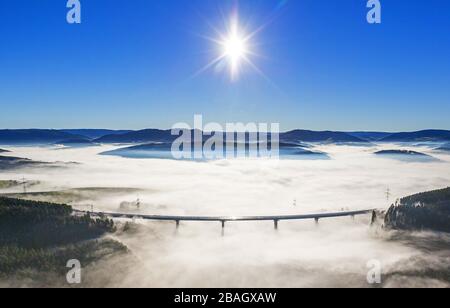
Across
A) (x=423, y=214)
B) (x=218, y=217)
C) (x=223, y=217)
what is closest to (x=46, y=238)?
(x=218, y=217)

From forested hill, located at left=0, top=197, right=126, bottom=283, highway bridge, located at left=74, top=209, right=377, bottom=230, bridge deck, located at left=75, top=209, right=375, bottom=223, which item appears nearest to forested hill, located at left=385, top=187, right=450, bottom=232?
highway bridge, located at left=74, top=209, right=377, bottom=230

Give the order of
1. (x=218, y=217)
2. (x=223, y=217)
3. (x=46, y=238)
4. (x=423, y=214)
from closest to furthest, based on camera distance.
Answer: (x=46, y=238) → (x=218, y=217) → (x=223, y=217) → (x=423, y=214)

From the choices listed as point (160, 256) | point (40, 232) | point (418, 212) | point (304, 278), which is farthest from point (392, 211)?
point (40, 232)

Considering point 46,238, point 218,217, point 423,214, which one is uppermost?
point 218,217

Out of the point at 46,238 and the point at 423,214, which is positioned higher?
the point at 46,238

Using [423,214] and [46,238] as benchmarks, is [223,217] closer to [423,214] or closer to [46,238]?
[46,238]

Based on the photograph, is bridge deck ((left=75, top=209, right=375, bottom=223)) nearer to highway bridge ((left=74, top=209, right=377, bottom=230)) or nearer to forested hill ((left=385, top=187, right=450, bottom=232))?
highway bridge ((left=74, top=209, right=377, bottom=230))

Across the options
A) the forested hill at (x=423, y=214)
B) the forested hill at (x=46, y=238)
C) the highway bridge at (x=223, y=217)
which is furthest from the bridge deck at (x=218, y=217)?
the forested hill at (x=423, y=214)

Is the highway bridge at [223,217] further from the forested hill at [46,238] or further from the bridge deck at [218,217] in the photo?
the forested hill at [46,238]

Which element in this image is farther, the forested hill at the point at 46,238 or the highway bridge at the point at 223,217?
the highway bridge at the point at 223,217
